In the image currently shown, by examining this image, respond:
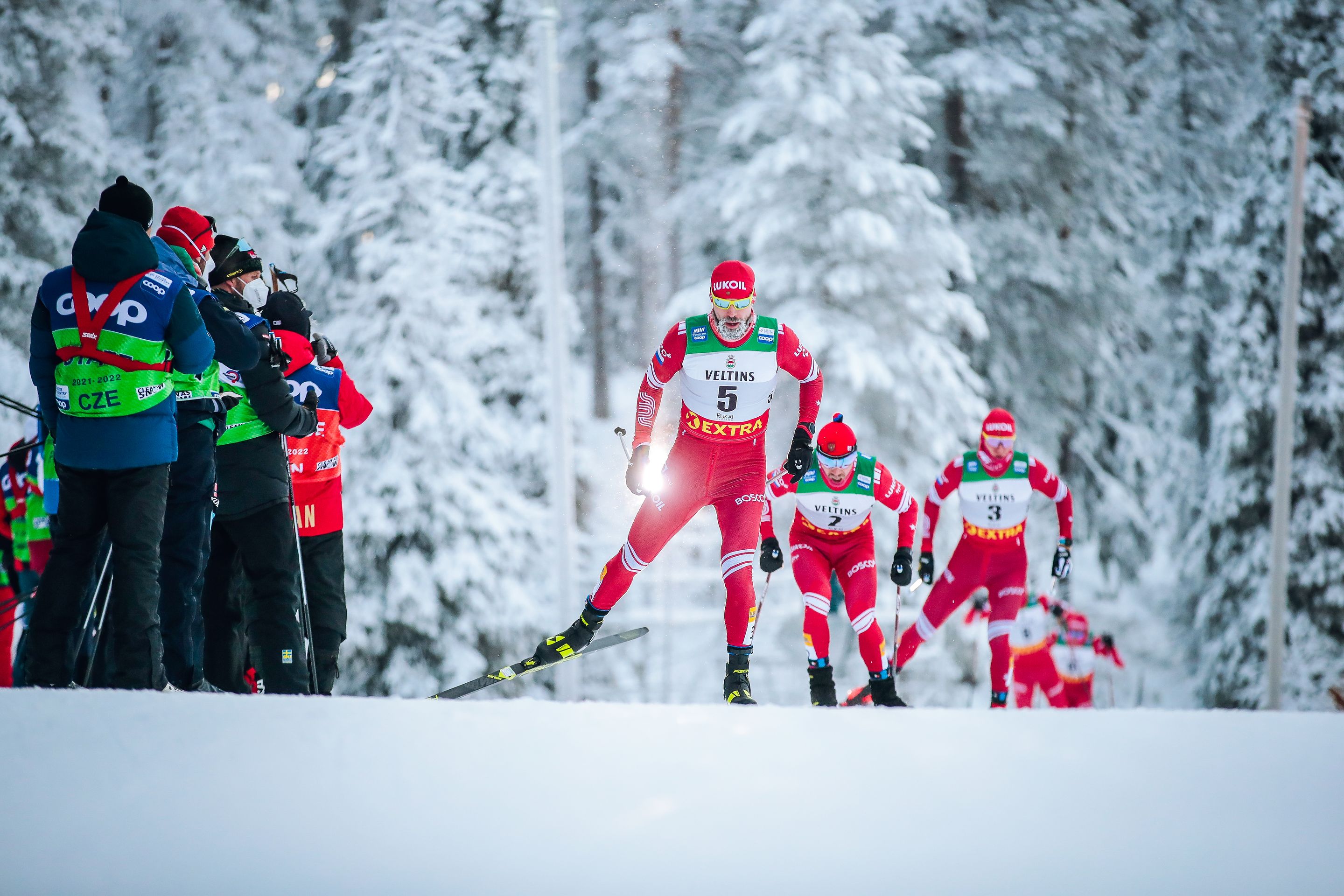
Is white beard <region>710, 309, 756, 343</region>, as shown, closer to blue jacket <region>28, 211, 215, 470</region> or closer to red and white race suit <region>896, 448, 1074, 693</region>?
blue jacket <region>28, 211, 215, 470</region>

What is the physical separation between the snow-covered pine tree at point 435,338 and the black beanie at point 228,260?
285 inches

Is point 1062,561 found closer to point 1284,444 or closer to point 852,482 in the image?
point 852,482

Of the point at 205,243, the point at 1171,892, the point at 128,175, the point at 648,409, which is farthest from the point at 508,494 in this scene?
the point at 1171,892

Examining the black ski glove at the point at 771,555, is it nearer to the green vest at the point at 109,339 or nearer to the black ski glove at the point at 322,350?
the black ski glove at the point at 322,350

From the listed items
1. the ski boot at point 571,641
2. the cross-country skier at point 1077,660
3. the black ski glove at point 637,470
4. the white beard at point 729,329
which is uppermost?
the white beard at point 729,329

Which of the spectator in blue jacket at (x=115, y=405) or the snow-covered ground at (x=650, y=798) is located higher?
the spectator in blue jacket at (x=115, y=405)

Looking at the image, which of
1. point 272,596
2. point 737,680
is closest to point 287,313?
point 272,596

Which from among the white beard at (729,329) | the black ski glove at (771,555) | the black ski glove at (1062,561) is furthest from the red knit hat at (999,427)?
the white beard at (729,329)

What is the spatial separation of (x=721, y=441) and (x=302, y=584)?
2055 millimetres

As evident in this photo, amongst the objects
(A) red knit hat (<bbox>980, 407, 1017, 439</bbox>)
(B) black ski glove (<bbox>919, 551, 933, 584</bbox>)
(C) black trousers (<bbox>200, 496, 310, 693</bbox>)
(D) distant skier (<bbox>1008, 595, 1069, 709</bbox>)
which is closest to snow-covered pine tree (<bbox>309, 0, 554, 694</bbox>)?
(D) distant skier (<bbox>1008, 595, 1069, 709</bbox>)

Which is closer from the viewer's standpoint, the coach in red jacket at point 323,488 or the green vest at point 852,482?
the coach in red jacket at point 323,488

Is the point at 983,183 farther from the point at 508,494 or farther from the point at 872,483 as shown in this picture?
the point at 872,483

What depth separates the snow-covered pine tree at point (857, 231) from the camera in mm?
11609

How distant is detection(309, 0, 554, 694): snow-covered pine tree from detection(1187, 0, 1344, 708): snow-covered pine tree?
9771mm
